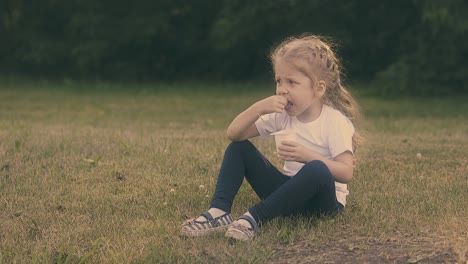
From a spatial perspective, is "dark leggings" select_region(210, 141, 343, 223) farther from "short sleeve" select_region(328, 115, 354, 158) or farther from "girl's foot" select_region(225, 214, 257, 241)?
"short sleeve" select_region(328, 115, 354, 158)

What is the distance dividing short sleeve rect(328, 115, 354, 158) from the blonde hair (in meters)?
0.22

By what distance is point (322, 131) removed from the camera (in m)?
4.59

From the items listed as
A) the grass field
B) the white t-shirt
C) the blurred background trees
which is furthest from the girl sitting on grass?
the blurred background trees

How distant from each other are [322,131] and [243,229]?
31.9 inches

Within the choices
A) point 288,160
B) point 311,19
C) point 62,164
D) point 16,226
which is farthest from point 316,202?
point 311,19

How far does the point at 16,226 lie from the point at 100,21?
64.7ft

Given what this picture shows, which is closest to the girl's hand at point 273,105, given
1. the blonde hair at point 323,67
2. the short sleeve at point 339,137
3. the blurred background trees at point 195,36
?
the blonde hair at point 323,67

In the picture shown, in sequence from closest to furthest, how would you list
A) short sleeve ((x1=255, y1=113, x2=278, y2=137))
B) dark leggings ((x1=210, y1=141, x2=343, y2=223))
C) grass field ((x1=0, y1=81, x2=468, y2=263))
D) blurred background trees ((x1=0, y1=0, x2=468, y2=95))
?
grass field ((x1=0, y1=81, x2=468, y2=263)), dark leggings ((x1=210, y1=141, x2=343, y2=223)), short sleeve ((x1=255, y1=113, x2=278, y2=137)), blurred background trees ((x1=0, y1=0, x2=468, y2=95))

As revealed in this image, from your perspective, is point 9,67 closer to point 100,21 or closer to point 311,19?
point 100,21

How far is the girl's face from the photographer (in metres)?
4.52

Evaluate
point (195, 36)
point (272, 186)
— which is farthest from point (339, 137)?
point (195, 36)

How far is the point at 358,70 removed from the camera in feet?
74.4

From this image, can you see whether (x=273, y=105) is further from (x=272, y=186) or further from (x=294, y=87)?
(x=272, y=186)

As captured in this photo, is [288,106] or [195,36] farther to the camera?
[195,36]
